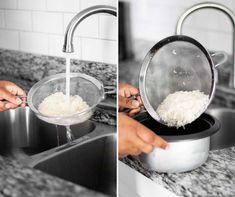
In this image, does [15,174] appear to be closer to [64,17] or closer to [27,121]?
[27,121]

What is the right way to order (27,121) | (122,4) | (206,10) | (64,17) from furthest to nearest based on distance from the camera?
1. (27,121)
2. (64,17)
3. (122,4)
4. (206,10)

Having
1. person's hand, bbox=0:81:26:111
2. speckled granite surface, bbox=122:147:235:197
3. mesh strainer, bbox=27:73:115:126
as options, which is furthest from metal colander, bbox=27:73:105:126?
speckled granite surface, bbox=122:147:235:197

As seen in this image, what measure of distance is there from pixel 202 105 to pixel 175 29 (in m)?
0.18

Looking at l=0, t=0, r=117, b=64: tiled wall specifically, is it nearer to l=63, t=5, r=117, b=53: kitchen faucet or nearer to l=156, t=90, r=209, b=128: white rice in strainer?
l=63, t=5, r=117, b=53: kitchen faucet

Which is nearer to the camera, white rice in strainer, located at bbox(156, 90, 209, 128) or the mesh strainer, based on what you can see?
white rice in strainer, located at bbox(156, 90, 209, 128)

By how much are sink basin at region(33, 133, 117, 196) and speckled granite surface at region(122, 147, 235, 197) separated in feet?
0.47

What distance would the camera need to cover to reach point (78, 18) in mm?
982

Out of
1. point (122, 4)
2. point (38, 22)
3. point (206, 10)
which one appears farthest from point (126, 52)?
point (38, 22)

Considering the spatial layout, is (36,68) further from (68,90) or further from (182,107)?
(182,107)

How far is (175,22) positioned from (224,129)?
0.26m

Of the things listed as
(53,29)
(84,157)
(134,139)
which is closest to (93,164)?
(84,157)

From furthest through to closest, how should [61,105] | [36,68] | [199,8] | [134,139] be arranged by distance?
[36,68]
[61,105]
[134,139]
[199,8]

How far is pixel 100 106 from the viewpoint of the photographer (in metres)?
0.98

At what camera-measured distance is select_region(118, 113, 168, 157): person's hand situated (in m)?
0.85
